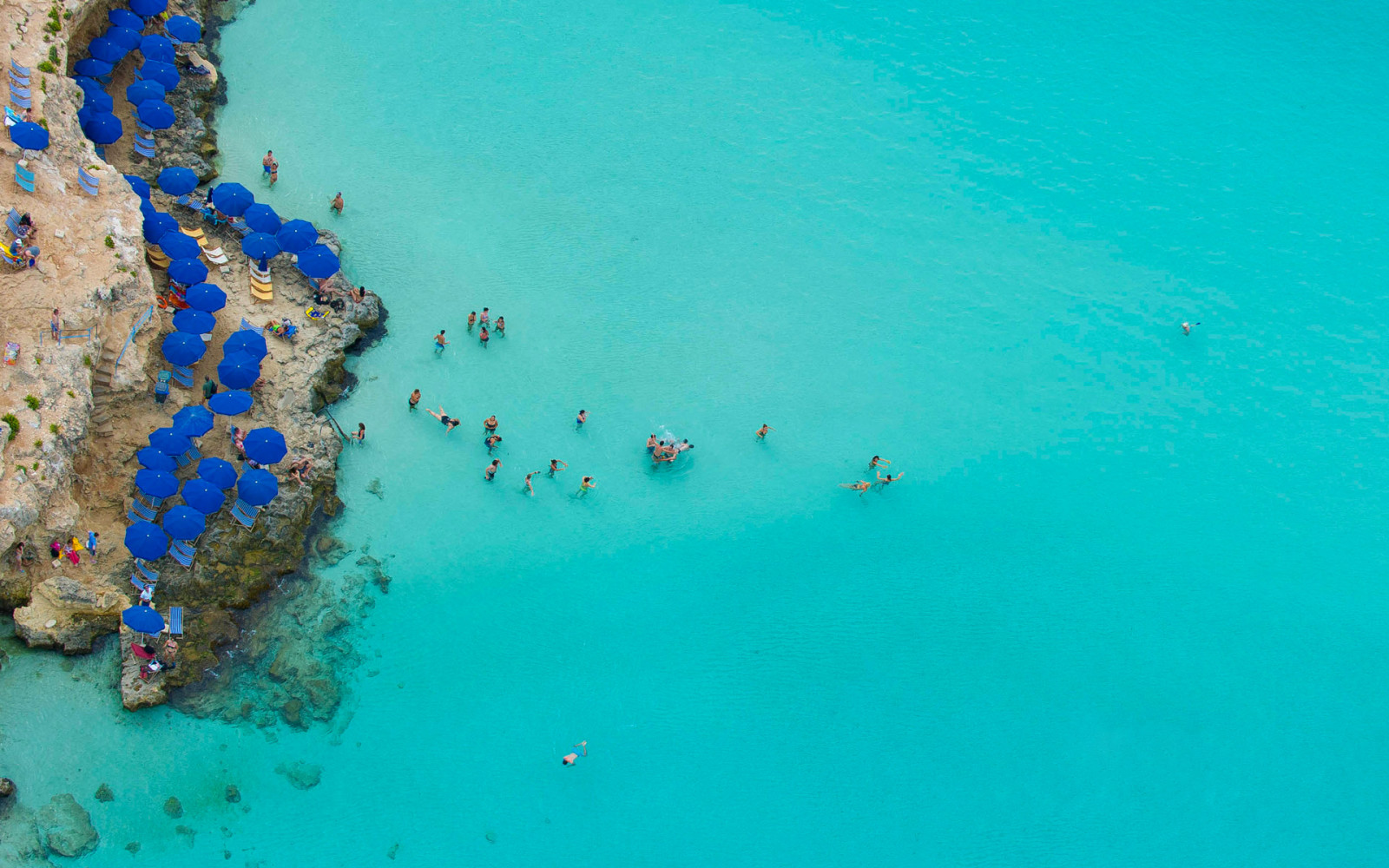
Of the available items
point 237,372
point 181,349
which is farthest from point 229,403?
point 181,349

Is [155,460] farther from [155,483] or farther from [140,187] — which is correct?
[140,187]

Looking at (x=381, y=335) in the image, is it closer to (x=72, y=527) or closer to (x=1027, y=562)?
(x=72, y=527)

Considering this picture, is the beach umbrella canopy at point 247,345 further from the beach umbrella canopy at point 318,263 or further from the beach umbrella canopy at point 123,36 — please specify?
the beach umbrella canopy at point 123,36

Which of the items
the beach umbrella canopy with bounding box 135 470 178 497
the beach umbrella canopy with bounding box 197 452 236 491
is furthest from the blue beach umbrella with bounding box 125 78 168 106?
the beach umbrella canopy with bounding box 135 470 178 497

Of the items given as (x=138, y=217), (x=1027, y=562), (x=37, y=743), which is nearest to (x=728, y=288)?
(x=1027, y=562)

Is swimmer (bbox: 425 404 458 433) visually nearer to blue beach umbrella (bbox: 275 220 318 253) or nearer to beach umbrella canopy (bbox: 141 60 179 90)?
blue beach umbrella (bbox: 275 220 318 253)

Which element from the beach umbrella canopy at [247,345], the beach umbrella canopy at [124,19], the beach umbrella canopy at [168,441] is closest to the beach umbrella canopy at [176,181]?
the beach umbrella canopy at [247,345]
